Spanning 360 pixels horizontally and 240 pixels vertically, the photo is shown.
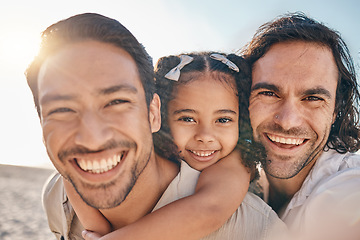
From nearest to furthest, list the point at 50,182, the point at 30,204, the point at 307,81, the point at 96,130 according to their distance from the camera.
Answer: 1. the point at 96,130
2. the point at 307,81
3. the point at 50,182
4. the point at 30,204

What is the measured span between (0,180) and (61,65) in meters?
16.1

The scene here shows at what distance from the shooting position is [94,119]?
2.21 meters

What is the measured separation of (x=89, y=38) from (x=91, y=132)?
73 cm

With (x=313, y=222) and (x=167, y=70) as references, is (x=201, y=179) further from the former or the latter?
(x=167, y=70)

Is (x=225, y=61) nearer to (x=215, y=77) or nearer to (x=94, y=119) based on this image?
(x=215, y=77)

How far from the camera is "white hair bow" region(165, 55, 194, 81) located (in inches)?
124

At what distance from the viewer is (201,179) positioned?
273 centimetres

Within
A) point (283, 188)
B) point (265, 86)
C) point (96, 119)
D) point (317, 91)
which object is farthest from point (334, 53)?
point (96, 119)

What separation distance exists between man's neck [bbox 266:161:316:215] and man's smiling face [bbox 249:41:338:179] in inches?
4.7

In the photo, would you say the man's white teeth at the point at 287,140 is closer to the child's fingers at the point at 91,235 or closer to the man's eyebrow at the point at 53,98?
the child's fingers at the point at 91,235

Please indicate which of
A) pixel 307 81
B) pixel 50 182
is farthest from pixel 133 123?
pixel 307 81

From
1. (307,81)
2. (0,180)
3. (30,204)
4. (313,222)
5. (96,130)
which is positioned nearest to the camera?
(96,130)

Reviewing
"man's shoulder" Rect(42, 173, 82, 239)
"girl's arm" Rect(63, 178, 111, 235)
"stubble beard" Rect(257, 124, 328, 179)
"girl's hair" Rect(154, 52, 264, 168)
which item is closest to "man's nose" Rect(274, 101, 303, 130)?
"stubble beard" Rect(257, 124, 328, 179)

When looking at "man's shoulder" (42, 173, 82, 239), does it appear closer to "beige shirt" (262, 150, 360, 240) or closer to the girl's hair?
the girl's hair
